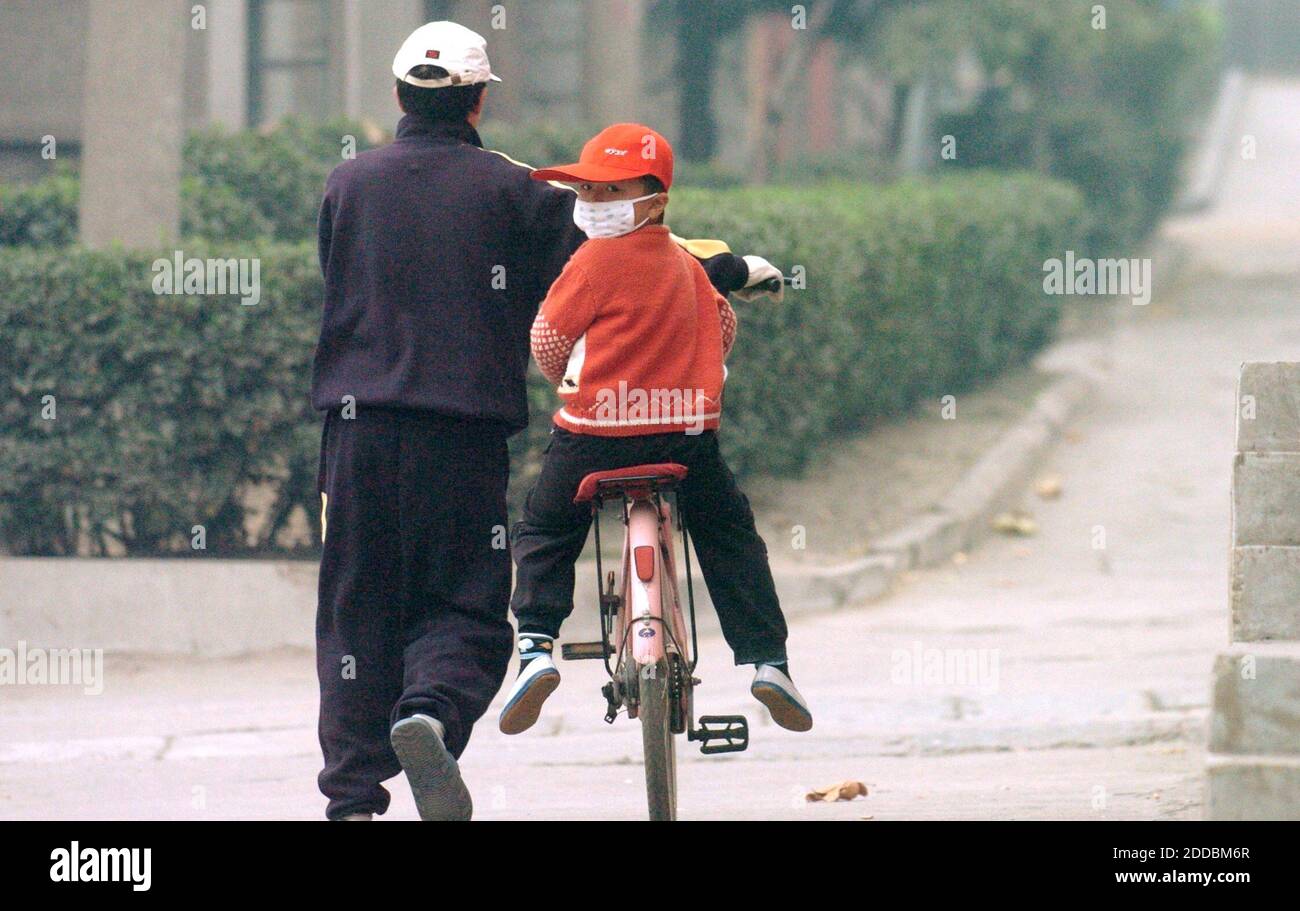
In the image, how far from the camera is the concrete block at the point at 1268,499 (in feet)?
15.4

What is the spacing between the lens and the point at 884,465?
11039 millimetres

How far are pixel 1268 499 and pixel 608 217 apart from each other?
168cm

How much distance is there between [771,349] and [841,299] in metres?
0.90

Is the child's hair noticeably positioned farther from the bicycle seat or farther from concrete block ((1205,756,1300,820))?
concrete block ((1205,756,1300,820))

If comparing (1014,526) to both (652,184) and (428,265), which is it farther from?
(428,265)

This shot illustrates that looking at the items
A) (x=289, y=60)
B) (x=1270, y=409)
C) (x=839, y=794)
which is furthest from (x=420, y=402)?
(x=289, y=60)

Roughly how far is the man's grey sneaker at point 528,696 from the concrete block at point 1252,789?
4.94ft

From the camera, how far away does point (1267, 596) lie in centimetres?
464

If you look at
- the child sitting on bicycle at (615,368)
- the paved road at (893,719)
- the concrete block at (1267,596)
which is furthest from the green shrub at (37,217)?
the concrete block at (1267,596)

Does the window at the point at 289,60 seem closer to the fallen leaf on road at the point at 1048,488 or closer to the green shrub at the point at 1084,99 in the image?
the green shrub at the point at 1084,99

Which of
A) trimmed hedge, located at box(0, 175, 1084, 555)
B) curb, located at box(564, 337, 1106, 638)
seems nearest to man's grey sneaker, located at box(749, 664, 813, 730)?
curb, located at box(564, 337, 1106, 638)

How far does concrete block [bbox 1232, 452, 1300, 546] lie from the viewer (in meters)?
4.70

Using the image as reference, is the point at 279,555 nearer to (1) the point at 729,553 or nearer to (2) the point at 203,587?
(2) the point at 203,587

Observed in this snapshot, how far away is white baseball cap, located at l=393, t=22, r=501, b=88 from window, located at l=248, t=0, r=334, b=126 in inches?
395
